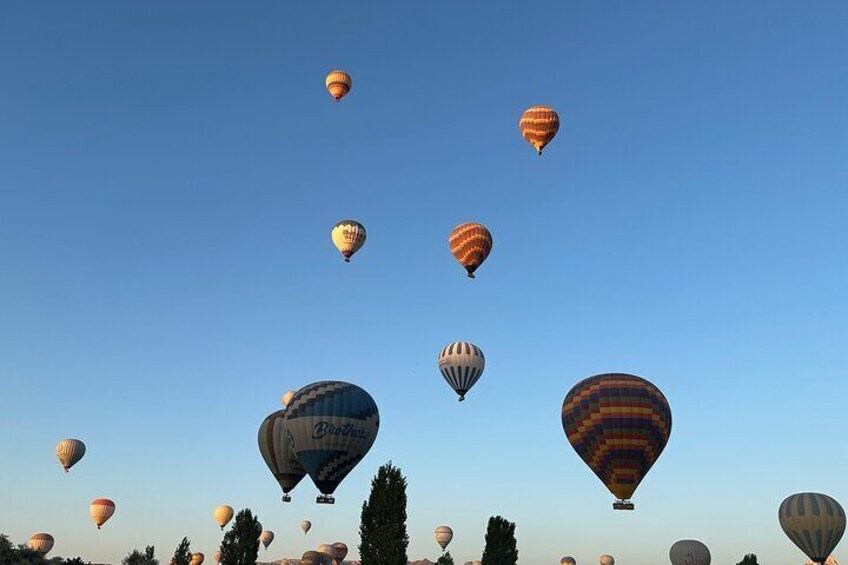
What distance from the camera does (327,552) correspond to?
13175cm

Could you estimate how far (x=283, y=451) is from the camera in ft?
233

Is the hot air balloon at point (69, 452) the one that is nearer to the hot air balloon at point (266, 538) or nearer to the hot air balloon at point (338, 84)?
the hot air balloon at point (266, 538)

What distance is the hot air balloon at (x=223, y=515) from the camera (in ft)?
392

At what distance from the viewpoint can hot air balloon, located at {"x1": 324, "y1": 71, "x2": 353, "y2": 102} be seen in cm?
8525

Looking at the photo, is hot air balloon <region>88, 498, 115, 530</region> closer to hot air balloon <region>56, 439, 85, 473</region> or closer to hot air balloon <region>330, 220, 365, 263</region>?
hot air balloon <region>56, 439, 85, 473</region>

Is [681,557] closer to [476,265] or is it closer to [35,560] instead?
[476,265]

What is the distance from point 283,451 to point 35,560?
29.1 metres

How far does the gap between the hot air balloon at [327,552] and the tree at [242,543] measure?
6721cm

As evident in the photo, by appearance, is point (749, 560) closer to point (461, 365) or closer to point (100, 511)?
point (461, 365)

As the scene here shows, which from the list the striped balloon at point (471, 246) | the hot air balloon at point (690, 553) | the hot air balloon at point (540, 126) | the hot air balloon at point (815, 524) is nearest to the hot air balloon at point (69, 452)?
→ the striped balloon at point (471, 246)

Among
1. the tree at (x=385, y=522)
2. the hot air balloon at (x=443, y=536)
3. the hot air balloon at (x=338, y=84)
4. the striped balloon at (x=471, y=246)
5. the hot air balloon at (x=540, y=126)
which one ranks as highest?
the hot air balloon at (x=338, y=84)

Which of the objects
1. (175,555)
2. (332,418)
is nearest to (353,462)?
(332,418)

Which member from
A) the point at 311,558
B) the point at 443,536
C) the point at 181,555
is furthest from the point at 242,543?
the point at 443,536

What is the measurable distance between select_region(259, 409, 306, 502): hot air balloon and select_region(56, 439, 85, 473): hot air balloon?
135 feet
